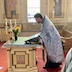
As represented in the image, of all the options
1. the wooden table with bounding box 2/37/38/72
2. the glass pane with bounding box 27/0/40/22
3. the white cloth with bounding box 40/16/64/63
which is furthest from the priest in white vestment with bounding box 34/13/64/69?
the glass pane with bounding box 27/0/40/22

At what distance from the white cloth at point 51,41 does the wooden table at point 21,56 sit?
1.22ft

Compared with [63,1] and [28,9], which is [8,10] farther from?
[63,1]

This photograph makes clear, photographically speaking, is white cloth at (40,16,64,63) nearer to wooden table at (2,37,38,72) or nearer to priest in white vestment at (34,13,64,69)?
priest in white vestment at (34,13,64,69)

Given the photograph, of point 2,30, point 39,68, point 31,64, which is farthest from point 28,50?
point 2,30

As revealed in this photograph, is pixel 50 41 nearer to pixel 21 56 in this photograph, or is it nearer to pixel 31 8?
pixel 21 56

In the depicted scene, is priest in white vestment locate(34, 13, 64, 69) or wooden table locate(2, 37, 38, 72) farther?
priest in white vestment locate(34, 13, 64, 69)

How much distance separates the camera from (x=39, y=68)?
4832 mm

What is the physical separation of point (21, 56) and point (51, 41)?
75 centimetres

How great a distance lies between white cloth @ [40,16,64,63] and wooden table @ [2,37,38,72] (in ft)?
1.22

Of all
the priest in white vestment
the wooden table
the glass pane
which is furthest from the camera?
the glass pane

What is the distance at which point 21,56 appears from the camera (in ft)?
14.3

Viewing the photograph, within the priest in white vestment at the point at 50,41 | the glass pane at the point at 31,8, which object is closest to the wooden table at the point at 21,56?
the priest in white vestment at the point at 50,41

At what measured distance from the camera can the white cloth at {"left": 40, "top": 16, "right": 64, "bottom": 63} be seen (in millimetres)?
4512

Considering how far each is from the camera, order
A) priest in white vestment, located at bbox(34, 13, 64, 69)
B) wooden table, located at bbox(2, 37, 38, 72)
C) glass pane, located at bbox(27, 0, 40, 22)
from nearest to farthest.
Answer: wooden table, located at bbox(2, 37, 38, 72), priest in white vestment, located at bbox(34, 13, 64, 69), glass pane, located at bbox(27, 0, 40, 22)
